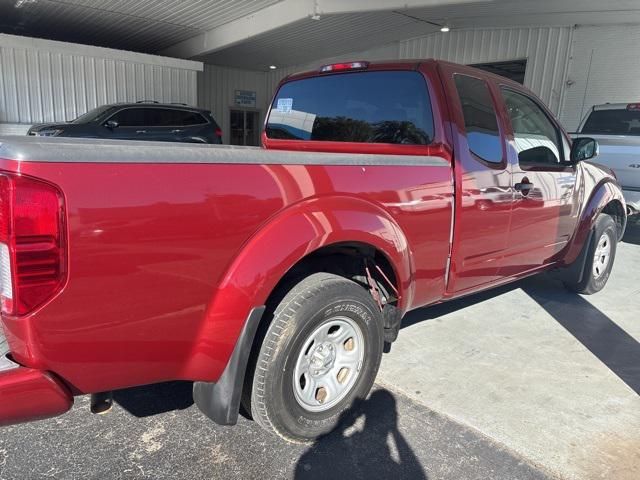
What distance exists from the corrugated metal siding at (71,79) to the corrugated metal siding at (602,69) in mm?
10817

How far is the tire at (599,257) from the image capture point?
15.8 ft

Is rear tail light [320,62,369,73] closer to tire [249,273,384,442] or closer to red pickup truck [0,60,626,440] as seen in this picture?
red pickup truck [0,60,626,440]

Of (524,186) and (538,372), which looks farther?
(524,186)

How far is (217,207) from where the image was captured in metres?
1.95

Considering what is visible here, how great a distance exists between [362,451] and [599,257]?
3.70 m

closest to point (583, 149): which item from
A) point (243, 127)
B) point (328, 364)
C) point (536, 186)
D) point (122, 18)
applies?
point (536, 186)

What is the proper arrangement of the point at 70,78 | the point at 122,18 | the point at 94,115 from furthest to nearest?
1. the point at 70,78
2. the point at 122,18
3. the point at 94,115

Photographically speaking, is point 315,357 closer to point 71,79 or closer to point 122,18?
point 122,18

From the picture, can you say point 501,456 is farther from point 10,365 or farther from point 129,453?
point 10,365

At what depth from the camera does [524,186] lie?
3.61 m

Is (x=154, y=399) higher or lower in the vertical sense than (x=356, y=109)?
lower

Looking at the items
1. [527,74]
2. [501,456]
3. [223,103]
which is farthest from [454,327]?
[223,103]

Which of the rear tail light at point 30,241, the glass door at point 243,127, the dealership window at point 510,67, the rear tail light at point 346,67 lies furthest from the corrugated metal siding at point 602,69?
the rear tail light at point 30,241

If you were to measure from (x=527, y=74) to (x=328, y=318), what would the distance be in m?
12.6
